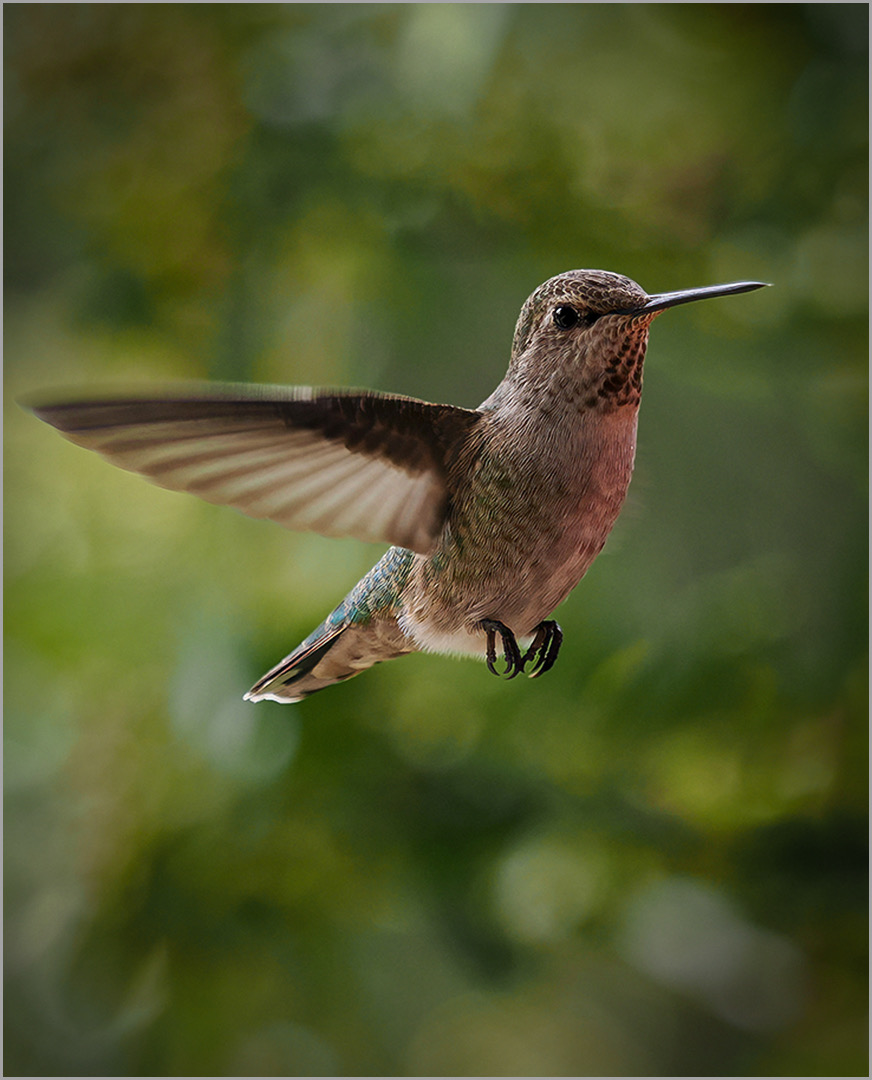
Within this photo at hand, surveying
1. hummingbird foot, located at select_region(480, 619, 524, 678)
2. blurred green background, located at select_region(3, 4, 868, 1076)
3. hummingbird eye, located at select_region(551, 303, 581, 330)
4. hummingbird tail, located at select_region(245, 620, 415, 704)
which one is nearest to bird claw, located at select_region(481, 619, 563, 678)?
hummingbird foot, located at select_region(480, 619, 524, 678)

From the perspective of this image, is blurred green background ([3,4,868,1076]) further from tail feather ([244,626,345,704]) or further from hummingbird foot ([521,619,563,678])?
hummingbird foot ([521,619,563,678])

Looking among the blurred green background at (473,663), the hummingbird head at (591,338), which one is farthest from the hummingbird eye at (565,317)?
the blurred green background at (473,663)

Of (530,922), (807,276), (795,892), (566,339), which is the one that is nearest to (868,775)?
(795,892)

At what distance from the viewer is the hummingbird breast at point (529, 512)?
751mm

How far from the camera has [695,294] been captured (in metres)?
0.59

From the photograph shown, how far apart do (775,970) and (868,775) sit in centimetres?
38

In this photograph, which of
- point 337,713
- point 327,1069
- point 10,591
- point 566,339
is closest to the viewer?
point 566,339

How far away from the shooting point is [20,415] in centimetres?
200

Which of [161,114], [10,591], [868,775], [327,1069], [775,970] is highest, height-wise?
[161,114]

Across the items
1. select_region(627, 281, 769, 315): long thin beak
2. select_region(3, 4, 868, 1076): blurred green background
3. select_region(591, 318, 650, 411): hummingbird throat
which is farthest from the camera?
select_region(3, 4, 868, 1076): blurred green background

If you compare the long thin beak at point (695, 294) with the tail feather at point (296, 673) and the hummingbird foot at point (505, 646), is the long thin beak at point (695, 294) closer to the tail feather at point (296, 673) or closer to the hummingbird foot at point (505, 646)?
the hummingbird foot at point (505, 646)

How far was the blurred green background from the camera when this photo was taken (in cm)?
171

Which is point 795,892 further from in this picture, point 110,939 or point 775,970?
point 110,939

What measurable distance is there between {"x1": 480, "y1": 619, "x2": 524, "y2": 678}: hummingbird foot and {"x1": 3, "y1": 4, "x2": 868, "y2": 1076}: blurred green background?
0.87 meters
